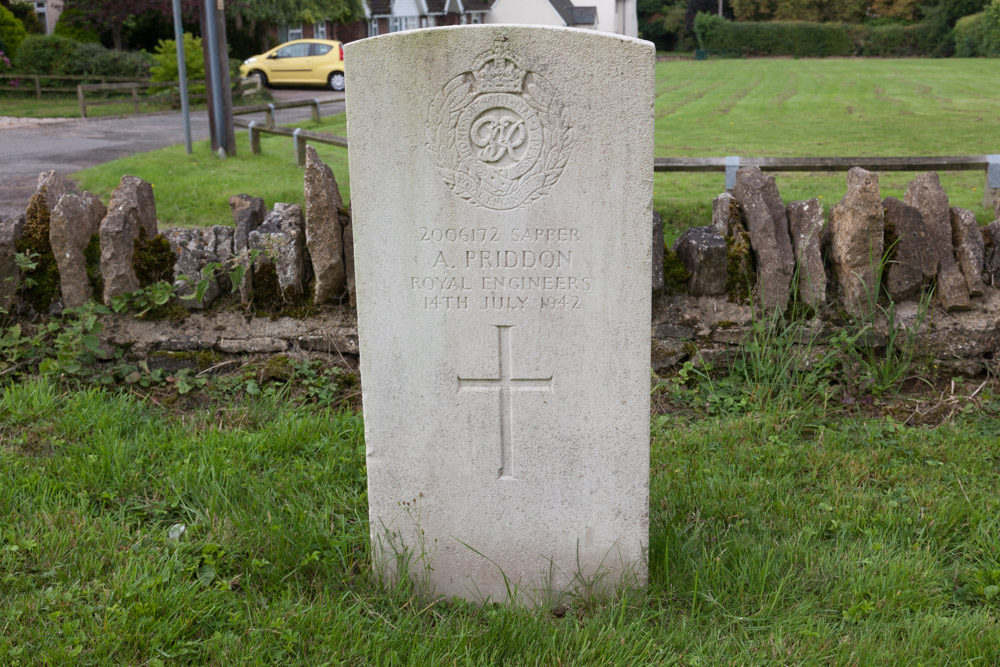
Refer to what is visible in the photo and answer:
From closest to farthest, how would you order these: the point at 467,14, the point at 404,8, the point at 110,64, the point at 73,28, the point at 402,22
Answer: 1. the point at 110,64
2. the point at 73,28
3. the point at 467,14
4. the point at 404,8
5. the point at 402,22

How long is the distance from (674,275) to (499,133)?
208 centimetres

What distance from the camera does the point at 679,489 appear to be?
3334 mm

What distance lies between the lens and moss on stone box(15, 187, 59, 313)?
14.3ft

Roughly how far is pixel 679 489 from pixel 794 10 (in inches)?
2137

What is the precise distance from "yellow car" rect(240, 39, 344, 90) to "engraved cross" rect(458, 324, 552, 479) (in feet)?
85.8

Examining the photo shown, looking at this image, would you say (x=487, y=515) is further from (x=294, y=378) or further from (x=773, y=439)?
(x=294, y=378)

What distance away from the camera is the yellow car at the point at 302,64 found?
27172 mm

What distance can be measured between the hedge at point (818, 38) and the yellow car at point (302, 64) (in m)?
29.3

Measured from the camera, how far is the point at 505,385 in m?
2.71

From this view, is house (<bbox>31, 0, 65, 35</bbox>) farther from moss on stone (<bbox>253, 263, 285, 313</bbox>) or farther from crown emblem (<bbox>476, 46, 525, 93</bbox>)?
crown emblem (<bbox>476, 46, 525, 93</bbox>)

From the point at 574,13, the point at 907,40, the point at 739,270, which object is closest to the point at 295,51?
the point at 574,13

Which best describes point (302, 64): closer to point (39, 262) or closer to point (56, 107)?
point (56, 107)

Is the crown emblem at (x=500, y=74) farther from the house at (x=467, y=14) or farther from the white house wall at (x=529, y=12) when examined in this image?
the house at (x=467, y=14)

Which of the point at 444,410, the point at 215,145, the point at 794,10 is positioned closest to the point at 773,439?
the point at 444,410
